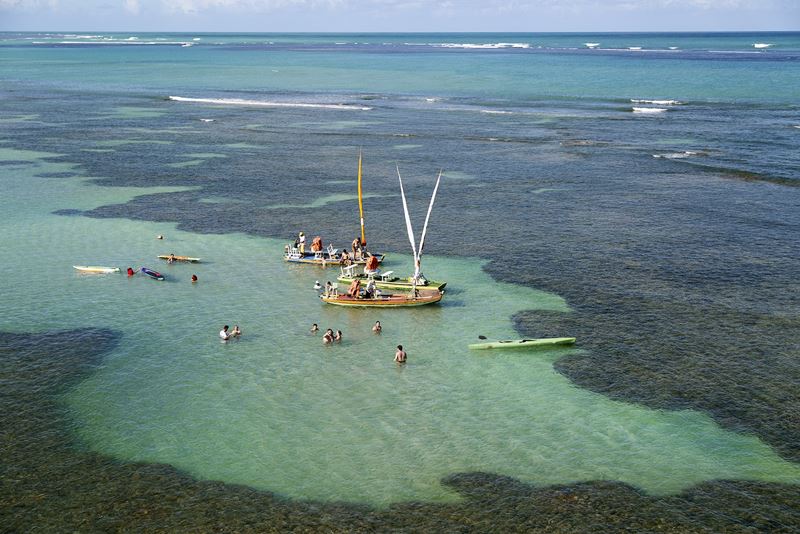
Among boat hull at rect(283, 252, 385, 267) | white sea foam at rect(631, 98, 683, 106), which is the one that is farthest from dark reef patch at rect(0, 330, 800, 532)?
white sea foam at rect(631, 98, 683, 106)

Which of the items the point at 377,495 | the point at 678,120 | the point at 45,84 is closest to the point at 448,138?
the point at 678,120

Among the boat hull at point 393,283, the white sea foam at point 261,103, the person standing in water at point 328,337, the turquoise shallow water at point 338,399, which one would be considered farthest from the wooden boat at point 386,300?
the white sea foam at point 261,103

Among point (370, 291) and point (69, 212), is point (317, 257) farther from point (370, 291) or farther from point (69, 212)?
point (69, 212)

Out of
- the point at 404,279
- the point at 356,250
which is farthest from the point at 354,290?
the point at 356,250

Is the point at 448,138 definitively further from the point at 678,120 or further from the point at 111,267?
the point at 111,267

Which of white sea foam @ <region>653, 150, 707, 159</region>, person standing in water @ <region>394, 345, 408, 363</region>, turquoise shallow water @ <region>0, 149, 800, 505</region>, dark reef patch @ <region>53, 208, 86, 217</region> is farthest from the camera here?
white sea foam @ <region>653, 150, 707, 159</region>

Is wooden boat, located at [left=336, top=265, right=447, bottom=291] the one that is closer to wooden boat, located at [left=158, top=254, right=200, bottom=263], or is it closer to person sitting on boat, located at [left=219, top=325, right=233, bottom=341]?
person sitting on boat, located at [left=219, top=325, right=233, bottom=341]
